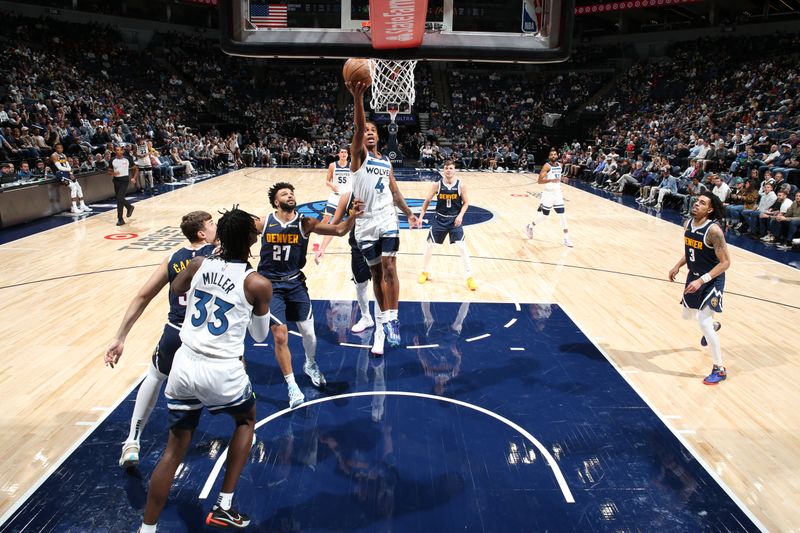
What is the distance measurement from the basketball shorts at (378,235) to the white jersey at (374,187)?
0.10 feet

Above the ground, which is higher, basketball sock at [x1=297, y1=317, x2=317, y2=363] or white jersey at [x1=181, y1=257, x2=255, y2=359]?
white jersey at [x1=181, y1=257, x2=255, y2=359]

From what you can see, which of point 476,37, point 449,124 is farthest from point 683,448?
point 449,124

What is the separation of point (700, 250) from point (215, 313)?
14.4 feet

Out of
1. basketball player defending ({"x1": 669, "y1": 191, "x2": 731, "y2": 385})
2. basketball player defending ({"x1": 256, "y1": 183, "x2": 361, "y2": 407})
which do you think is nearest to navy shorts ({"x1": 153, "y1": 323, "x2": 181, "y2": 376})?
basketball player defending ({"x1": 256, "y1": 183, "x2": 361, "y2": 407})

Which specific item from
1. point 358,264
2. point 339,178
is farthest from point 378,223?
point 339,178

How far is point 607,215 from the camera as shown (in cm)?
1491

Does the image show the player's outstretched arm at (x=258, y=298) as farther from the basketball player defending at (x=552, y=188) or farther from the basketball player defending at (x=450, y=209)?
the basketball player defending at (x=552, y=188)

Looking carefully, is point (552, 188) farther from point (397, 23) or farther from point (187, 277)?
point (187, 277)

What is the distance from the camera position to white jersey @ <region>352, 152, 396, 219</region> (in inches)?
214

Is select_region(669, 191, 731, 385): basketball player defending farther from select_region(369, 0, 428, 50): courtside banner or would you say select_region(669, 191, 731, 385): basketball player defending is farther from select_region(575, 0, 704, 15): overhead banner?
select_region(575, 0, 704, 15): overhead banner

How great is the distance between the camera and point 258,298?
3.16m

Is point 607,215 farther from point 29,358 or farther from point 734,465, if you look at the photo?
point 29,358

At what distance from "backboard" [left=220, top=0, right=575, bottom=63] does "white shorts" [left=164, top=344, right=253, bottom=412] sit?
3063 millimetres

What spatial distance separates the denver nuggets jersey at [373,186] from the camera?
543 cm
